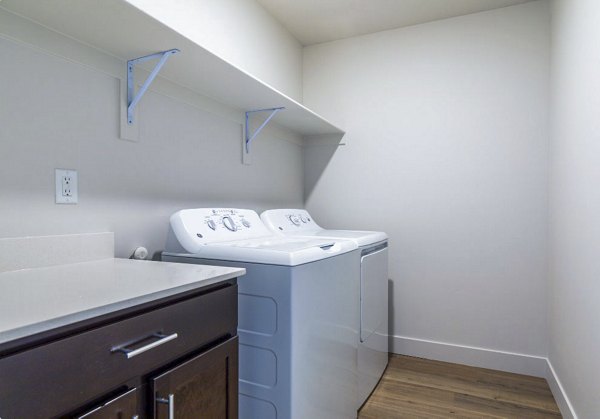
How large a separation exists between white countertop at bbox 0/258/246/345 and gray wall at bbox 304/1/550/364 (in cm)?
175

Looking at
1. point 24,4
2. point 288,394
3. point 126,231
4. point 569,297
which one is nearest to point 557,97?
point 569,297

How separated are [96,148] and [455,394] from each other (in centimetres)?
212

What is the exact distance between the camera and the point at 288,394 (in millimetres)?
1279

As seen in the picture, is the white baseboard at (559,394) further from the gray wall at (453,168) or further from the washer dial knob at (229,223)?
the washer dial knob at (229,223)

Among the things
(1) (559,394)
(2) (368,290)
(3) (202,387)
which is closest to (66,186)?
(3) (202,387)

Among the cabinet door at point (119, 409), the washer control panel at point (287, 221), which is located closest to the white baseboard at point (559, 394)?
the washer control panel at point (287, 221)

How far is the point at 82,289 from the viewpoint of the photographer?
2.83 ft

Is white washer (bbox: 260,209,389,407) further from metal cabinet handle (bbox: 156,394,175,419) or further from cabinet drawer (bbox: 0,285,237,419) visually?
metal cabinet handle (bbox: 156,394,175,419)

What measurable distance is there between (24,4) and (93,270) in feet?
2.55

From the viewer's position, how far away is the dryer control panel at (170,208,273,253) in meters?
1.51

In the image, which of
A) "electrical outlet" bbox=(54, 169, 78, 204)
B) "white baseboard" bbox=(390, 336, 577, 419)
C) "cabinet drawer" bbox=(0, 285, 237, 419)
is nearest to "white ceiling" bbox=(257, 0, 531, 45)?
"electrical outlet" bbox=(54, 169, 78, 204)

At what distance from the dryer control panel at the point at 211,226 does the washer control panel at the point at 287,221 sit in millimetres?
169

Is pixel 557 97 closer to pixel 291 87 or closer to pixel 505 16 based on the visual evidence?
pixel 505 16

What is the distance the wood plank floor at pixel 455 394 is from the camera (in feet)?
6.15
